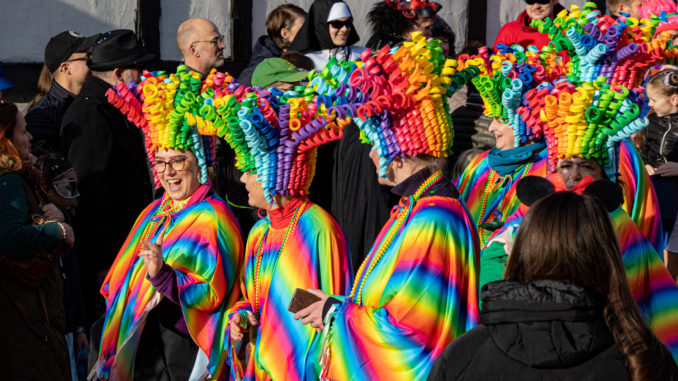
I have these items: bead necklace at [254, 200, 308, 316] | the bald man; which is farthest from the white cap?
bead necklace at [254, 200, 308, 316]

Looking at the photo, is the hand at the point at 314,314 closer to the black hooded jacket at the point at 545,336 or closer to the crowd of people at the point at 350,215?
the crowd of people at the point at 350,215

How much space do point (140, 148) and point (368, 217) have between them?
1.65 meters

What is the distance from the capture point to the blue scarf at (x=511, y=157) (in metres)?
5.63

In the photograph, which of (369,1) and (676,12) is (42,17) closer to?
(369,1)

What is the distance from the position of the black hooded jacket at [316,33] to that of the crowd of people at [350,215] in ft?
2.03

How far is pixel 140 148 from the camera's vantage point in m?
6.69

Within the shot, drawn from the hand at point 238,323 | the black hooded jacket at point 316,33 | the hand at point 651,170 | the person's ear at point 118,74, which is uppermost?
the black hooded jacket at point 316,33

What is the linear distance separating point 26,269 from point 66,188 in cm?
79

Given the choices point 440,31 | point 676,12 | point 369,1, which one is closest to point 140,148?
point 440,31

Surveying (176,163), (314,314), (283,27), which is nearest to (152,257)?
(176,163)

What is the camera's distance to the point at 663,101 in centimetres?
745

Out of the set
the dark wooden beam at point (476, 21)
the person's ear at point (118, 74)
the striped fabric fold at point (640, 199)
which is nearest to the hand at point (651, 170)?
the striped fabric fold at point (640, 199)

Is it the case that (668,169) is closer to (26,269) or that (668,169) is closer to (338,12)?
(338,12)

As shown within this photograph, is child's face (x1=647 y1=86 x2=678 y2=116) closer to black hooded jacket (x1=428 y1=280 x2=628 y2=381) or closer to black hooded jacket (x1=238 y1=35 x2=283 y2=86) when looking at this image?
black hooded jacket (x1=238 y1=35 x2=283 y2=86)
